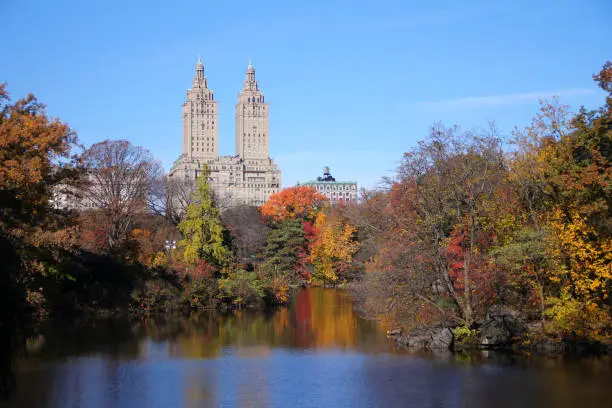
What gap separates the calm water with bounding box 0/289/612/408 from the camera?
16391 millimetres

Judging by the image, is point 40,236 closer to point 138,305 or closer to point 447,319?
point 138,305

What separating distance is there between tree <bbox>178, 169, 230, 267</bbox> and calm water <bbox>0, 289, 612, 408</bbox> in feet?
31.4

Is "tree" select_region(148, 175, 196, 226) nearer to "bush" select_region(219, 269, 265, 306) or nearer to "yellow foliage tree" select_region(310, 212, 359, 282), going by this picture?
"yellow foliage tree" select_region(310, 212, 359, 282)

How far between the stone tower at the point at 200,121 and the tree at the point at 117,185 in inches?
4429

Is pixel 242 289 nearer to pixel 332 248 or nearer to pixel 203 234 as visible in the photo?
pixel 203 234

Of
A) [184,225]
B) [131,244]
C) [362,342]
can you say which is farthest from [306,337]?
[131,244]

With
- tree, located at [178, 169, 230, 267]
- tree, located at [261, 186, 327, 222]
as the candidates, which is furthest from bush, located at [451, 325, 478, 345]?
tree, located at [261, 186, 327, 222]

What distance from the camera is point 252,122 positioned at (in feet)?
536

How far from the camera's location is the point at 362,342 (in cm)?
2436

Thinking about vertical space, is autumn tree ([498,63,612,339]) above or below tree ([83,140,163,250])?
below

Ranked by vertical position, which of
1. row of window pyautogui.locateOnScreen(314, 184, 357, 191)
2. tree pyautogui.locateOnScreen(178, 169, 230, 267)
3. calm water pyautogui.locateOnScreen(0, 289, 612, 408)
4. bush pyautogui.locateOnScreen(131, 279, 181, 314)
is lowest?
calm water pyautogui.locateOnScreen(0, 289, 612, 408)

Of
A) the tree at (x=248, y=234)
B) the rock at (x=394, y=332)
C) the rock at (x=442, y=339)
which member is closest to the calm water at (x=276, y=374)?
the rock at (x=394, y=332)

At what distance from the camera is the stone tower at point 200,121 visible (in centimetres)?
15562

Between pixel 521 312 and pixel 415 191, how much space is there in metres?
5.25
